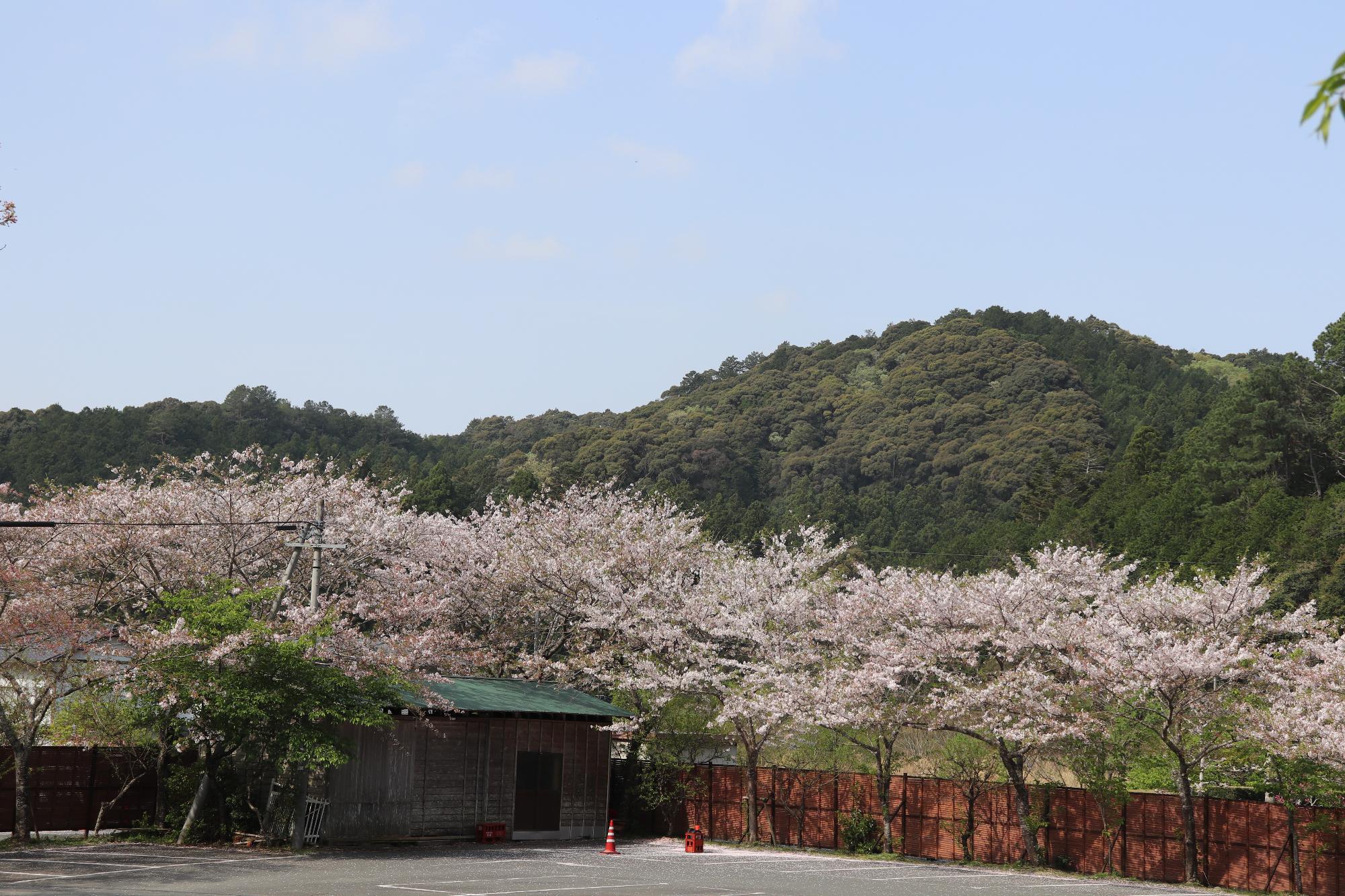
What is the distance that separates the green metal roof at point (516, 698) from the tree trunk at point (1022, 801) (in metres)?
8.36

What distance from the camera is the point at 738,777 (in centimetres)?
2853

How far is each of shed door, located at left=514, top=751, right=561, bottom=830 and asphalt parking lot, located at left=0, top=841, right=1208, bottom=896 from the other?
166 cm

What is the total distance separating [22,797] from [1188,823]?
2010cm

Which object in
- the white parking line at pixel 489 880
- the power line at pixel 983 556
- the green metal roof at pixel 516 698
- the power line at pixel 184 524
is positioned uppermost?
the power line at pixel 983 556

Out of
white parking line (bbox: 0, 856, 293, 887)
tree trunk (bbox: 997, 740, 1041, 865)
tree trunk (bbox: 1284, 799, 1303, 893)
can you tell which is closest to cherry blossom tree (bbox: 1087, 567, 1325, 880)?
tree trunk (bbox: 1284, 799, 1303, 893)

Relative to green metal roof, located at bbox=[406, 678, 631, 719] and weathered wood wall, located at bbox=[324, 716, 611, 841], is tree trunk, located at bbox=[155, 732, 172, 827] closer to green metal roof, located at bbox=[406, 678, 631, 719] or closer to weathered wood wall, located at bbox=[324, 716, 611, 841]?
weathered wood wall, located at bbox=[324, 716, 611, 841]

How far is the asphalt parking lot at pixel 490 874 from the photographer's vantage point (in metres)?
17.6

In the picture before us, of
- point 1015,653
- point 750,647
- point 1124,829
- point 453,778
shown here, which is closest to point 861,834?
point 750,647

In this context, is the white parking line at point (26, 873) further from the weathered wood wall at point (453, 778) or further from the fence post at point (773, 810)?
the fence post at point (773, 810)

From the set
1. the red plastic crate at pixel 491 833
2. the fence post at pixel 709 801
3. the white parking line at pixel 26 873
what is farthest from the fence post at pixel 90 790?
the fence post at pixel 709 801

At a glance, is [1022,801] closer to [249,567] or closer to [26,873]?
[26,873]

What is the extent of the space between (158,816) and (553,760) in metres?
7.82

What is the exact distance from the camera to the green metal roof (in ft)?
83.7

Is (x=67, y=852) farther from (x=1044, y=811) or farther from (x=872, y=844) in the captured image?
(x=1044, y=811)
